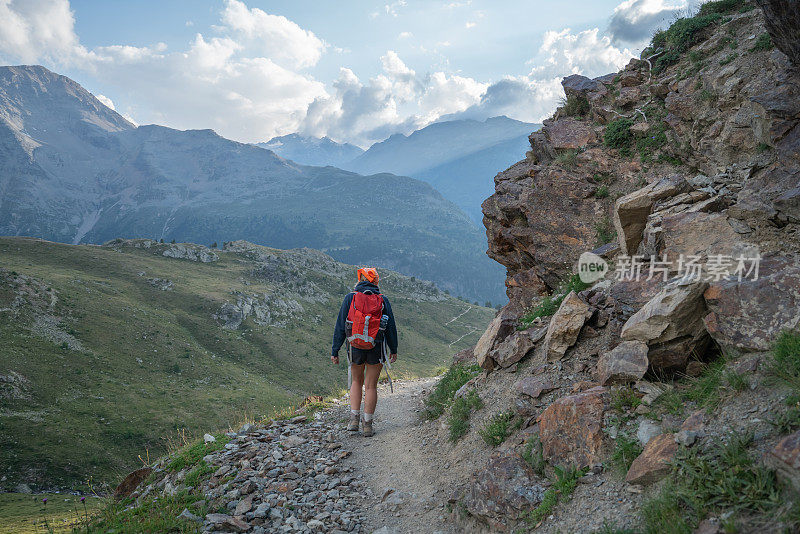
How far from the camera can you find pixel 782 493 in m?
3.26

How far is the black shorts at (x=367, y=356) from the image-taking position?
30.6 ft

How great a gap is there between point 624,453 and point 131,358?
6426cm

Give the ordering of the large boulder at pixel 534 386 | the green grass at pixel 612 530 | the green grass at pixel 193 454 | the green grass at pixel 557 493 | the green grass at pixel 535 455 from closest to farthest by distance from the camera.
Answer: the green grass at pixel 612 530 < the green grass at pixel 557 493 < the green grass at pixel 535 455 < the large boulder at pixel 534 386 < the green grass at pixel 193 454

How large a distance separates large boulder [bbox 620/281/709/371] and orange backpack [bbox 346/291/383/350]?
5.26 m

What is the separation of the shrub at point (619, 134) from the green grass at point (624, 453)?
30.8ft

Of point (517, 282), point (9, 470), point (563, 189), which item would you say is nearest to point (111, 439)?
point (9, 470)

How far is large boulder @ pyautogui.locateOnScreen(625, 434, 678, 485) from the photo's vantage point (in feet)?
13.9

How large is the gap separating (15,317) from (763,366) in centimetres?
7146

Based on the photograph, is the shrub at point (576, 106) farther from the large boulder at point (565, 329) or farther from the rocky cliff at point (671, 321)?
the large boulder at point (565, 329)


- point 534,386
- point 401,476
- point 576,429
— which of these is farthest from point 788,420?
point 401,476

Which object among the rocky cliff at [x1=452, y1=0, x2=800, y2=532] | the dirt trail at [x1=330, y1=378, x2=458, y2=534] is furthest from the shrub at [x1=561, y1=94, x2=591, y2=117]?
the dirt trail at [x1=330, y1=378, x2=458, y2=534]

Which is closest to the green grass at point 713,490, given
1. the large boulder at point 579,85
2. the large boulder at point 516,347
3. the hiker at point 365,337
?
the large boulder at point 516,347

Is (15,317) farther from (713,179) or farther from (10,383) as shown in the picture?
(713,179)

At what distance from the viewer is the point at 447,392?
10414 mm
